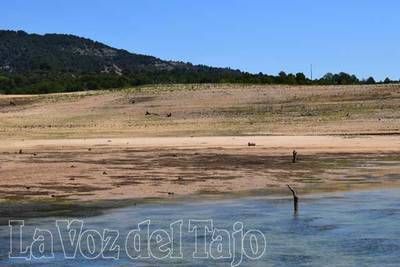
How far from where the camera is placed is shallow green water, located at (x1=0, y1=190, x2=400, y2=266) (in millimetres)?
11742

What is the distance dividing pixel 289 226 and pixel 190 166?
428 inches

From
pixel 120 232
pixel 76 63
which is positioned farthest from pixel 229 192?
pixel 76 63

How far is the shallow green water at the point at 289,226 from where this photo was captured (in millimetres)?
11742

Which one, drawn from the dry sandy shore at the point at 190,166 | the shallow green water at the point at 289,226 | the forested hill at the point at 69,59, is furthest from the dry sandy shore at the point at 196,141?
the forested hill at the point at 69,59

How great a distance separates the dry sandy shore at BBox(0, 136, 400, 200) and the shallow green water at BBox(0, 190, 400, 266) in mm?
2235

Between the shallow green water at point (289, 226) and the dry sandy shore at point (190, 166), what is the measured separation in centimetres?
223

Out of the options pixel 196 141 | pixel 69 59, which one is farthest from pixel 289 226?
pixel 69 59

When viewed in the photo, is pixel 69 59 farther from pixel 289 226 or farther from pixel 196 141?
pixel 289 226

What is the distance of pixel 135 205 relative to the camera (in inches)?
696

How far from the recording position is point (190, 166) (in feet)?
83.6

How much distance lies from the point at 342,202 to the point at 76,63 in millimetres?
149053

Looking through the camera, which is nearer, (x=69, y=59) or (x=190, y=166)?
(x=190, y=166)

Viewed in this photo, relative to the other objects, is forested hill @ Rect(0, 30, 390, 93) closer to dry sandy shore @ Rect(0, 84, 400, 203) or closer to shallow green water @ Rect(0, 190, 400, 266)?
dry sandy shore @ Rect(0, 84, 400, 203)

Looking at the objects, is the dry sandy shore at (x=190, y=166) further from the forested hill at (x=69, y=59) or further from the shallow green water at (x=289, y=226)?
the forested hill at (x=69, y=59)
